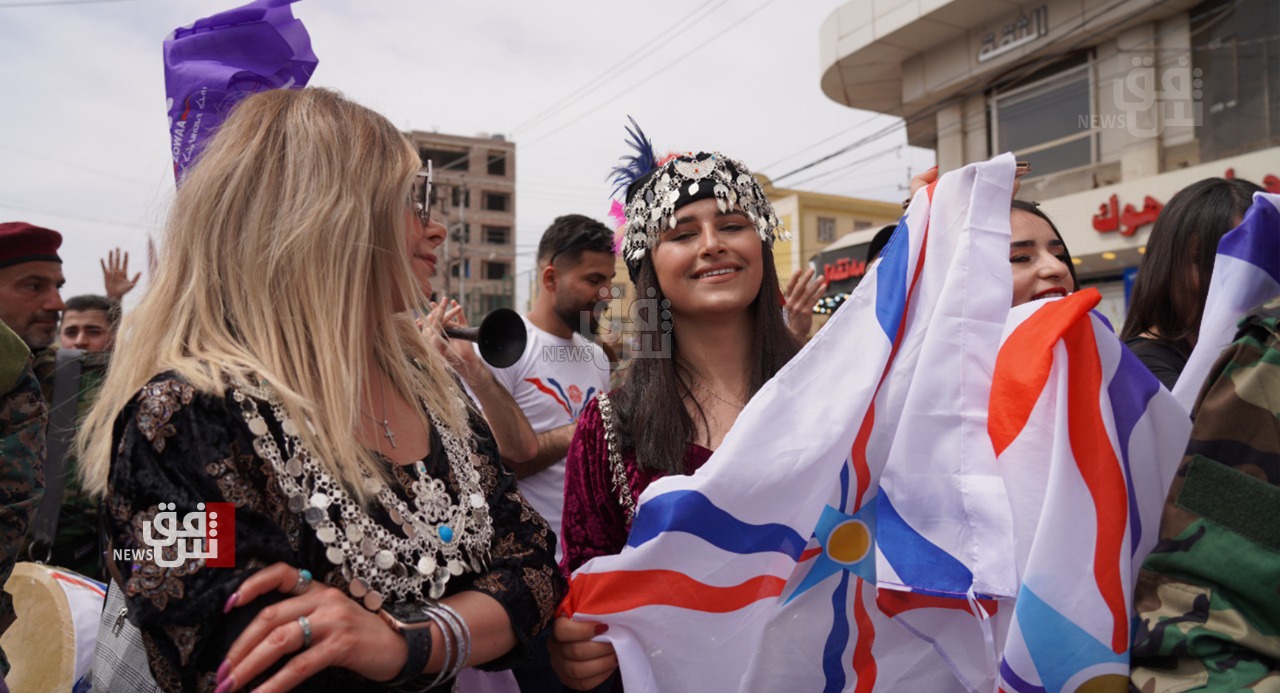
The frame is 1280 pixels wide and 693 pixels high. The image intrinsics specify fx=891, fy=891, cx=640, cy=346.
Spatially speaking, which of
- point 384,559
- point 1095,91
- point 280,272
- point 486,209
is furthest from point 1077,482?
point 486,209

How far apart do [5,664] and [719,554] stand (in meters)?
1.79

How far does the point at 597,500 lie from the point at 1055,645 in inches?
42.2

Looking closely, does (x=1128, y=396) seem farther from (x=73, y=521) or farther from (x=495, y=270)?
(x=495, y=270)

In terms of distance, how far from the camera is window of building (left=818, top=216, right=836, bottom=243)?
1431 inches

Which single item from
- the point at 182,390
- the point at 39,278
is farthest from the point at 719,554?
the point at 39,278

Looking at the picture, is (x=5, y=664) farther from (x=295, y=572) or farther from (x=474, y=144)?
(x=474, y=144)

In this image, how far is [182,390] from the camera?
1.31 metres

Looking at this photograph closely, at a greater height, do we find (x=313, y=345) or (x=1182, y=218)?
(x=1182, y=218)

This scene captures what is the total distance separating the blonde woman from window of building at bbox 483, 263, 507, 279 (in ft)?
193

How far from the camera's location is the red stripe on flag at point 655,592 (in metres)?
1.80

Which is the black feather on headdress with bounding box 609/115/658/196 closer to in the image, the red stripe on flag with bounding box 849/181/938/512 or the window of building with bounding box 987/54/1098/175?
the red stripe on flag with bounding box 849/181/938/512

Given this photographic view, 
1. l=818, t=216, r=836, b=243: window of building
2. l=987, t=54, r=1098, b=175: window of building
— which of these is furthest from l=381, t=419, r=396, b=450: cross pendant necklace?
l=818, t=216, r=836, b=243: window of building

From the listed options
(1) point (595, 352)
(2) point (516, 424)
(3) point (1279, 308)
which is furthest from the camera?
(1) point (595, 352)

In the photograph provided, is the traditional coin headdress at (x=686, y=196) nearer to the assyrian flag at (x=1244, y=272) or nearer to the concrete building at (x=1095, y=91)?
the assyrian flag at (x=1244, y=272)
